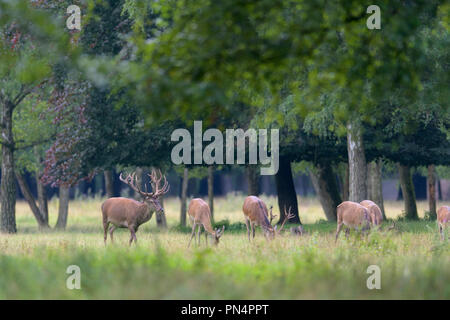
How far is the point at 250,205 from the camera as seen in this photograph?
19562mm

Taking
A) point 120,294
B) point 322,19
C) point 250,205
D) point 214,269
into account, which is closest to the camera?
point 120,294

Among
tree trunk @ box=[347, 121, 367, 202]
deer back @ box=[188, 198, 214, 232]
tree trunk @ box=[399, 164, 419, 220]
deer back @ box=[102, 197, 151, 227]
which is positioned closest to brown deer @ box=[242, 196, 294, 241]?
deer back @ box=[188, 198, 214, 232]

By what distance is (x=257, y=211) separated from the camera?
61.3ft

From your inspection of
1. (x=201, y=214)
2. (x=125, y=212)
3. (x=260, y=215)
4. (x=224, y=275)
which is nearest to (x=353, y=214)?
(x=260, y=215)

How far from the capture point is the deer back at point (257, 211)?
1819 cm

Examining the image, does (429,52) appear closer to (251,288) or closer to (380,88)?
(380,88)

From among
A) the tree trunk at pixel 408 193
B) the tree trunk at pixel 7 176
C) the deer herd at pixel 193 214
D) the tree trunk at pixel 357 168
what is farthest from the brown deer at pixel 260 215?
the tree trunk at pixel 408 193

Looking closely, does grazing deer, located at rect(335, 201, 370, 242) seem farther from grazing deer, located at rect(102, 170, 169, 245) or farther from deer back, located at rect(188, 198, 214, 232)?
grazing deer, located at rect(102, 170, 169, 245)

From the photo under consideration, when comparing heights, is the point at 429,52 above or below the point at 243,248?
above

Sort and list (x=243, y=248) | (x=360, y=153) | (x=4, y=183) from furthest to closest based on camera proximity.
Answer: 1. (x=4, y=183)
2. (x=360, y=153)
3. (x=243, y=248)

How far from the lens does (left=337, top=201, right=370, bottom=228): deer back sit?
1766 cm

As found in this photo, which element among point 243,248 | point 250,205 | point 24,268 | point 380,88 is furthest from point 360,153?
point 24,268
